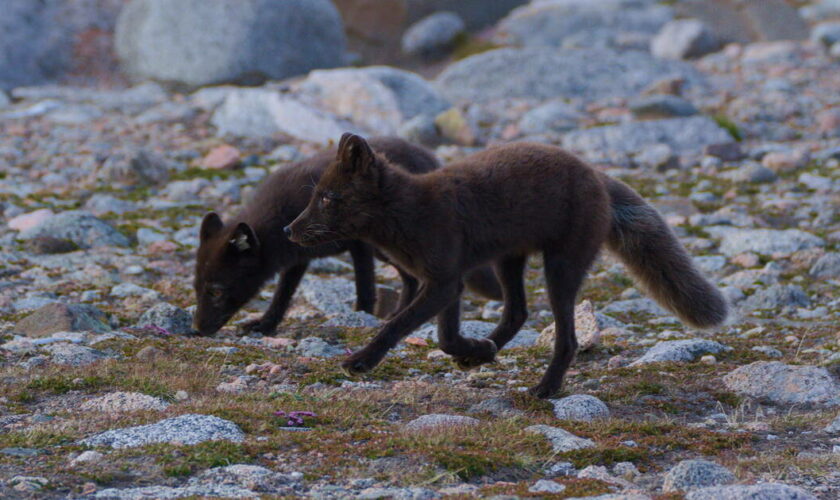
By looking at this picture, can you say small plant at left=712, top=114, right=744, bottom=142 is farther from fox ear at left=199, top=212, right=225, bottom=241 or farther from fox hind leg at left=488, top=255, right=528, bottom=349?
fox ear at left=199, top=212, right=225, bottom=241

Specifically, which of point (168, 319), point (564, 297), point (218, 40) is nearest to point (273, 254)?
point (168, 319)

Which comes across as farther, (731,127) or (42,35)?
(42,35)

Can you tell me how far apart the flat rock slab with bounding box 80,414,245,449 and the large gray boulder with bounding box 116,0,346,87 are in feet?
45.8

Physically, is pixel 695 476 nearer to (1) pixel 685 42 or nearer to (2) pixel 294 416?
(2) pixel 294 416

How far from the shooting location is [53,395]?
226 inches

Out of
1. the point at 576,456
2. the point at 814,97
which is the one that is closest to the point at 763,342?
the point at 576,456

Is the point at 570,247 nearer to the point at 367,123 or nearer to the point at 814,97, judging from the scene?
the point at 367,123

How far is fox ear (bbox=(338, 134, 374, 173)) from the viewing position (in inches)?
240

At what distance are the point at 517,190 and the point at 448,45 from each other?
65.0 feet

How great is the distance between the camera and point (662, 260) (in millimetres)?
6977

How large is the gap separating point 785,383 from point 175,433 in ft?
11.8

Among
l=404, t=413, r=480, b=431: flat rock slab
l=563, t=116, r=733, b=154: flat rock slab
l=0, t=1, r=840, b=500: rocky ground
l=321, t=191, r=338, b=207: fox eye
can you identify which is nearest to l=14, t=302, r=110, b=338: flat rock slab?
l=0, t=1, r=840, b=500: rocky ground

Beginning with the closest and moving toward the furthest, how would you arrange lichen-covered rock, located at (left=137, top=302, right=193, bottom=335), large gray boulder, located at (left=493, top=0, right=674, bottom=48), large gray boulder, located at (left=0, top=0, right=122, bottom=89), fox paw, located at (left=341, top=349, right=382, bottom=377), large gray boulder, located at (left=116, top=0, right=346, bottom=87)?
1. fox paw, located at (left=341, top=349, right=382, bottom=377)
2. lichen-covered rock, located at (left=137, top=302, right=193, bottom=335)
3. large gray boulder, located at (left=116, top=0, right=346, bottom=87)
4. large gray boulder, located at (left=0, top=0, right=122, bottom=89)
5. large gray boulder, located at (left=493, top=0, right=674, bottom=48)

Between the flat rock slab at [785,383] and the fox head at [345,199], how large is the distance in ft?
8.02
